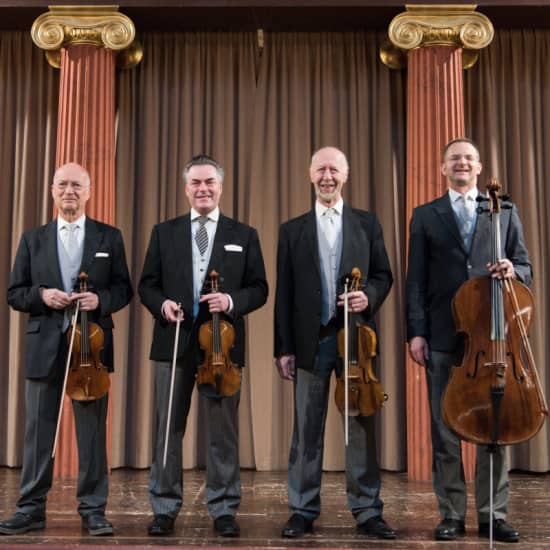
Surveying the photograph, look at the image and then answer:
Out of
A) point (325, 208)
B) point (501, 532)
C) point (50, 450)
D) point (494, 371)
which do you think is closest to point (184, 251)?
point (325, 208)

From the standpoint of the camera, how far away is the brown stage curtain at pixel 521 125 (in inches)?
228

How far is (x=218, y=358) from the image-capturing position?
319cm

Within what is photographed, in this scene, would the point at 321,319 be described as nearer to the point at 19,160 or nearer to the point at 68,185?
the point at 68,185

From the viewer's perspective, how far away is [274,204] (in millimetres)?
5906

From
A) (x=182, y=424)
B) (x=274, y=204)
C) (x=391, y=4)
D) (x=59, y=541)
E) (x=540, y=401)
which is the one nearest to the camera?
(x=540, y=401)

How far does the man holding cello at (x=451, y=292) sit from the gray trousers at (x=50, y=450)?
1.43m

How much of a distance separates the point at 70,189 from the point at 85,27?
2.46 meters

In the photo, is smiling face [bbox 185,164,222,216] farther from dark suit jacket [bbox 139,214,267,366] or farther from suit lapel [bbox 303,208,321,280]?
suit lapel [bbox 303,208,321,280]

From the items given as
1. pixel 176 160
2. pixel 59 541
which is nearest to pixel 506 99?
pixel 176 160

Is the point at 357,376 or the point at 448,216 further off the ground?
the point at 448,216

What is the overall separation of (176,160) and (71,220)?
99.1 inches

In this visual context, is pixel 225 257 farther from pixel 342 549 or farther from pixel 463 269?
pixel 342 549

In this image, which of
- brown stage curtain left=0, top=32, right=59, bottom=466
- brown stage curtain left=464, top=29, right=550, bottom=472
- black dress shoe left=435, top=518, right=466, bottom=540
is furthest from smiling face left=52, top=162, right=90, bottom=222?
brown stage curtain left=464, top=29, right=550, bottom=472

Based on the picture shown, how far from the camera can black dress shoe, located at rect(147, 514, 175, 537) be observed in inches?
128
